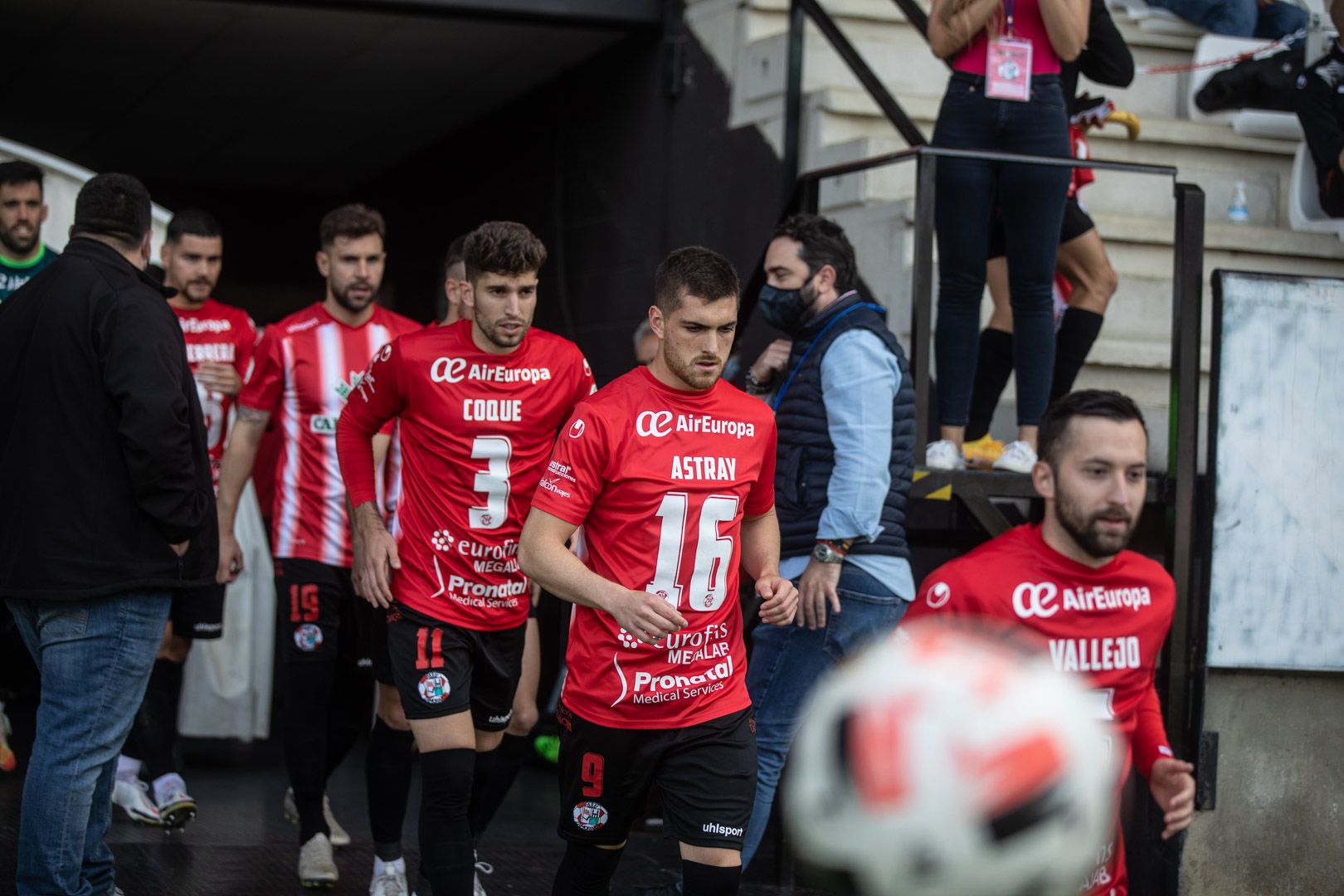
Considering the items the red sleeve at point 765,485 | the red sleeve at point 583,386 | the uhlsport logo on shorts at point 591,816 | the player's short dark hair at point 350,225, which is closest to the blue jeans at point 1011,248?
the red sleeve at point 583,386

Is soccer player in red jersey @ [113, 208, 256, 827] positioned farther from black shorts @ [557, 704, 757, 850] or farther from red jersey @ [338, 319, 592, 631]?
black shorts @ [557, 704, 757, 850]

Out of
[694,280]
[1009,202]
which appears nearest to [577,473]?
[694,280]

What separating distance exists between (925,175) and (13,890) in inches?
155

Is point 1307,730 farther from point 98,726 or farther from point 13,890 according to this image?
point 13,890

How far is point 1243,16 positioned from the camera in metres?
9.03

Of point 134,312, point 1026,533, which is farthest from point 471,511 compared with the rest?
point 1026,533

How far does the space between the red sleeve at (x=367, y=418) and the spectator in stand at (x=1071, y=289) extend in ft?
7.95

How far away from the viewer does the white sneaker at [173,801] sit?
6.07 meters

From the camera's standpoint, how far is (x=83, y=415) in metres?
4.26

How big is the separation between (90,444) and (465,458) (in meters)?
1.08

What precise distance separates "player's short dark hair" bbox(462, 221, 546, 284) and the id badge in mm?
2072

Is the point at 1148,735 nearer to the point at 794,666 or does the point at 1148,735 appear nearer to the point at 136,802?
the point at 794,666

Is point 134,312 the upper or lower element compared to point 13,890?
upper

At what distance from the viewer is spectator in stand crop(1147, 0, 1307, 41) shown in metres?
8.96
